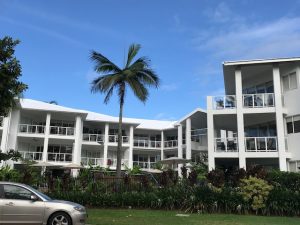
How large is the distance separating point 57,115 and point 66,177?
22600 millimetres

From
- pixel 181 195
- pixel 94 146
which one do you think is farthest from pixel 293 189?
pixel 94 146

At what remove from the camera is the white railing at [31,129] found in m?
37.5

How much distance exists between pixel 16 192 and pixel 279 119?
19.1m

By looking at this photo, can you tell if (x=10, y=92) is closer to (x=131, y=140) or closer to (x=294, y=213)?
(x=294, y=213)

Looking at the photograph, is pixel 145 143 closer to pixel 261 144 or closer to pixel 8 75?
pixel 261 144

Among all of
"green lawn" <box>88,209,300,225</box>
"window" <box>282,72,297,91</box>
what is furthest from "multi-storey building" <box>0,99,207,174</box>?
"green lawn" <box>88,209,300,225</box>

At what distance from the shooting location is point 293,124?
25.5 m

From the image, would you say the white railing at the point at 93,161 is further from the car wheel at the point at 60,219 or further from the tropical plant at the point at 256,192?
the car wheel at the point at 60,219

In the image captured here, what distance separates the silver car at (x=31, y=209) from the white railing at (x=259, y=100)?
18529mm

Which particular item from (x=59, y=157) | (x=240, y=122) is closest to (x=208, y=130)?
(x=240, y=122)

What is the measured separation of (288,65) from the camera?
26312mm

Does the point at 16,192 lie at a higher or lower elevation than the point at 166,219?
higher

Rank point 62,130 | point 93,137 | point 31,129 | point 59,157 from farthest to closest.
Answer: point 93,137
point 62,130
point 59,157
point 31,129

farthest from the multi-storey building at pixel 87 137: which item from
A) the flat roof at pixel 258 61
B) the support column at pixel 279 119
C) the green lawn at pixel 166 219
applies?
the green lawn at pixel 166 219
